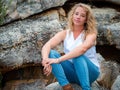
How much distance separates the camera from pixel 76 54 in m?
4.76

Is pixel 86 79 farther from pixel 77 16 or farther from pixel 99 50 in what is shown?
pixel 99 50

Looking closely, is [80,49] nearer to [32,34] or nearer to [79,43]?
[79,43]

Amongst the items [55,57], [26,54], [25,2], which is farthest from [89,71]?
[25,2]

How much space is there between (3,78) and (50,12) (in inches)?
72.6

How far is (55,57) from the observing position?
4.88 meters

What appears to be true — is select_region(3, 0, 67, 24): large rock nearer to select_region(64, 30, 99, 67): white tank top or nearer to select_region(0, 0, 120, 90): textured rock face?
select_region(0, 0, 120, 90): textured rock face

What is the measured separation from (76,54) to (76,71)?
0.91 feet

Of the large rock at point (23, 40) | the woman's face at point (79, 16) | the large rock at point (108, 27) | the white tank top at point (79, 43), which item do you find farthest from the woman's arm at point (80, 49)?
the large rock at point (108, 27)

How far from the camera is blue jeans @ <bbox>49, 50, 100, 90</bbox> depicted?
478cm

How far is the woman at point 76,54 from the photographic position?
4.79 m

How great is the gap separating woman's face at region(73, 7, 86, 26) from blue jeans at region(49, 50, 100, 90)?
540 mm

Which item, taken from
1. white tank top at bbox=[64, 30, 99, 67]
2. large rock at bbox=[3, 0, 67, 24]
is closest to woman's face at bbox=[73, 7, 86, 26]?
white tank top at bbox=[64, 30, 99, 67]

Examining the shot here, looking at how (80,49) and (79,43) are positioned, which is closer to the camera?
(80,49)

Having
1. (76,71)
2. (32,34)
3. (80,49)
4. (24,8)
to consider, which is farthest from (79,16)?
(24,8)
